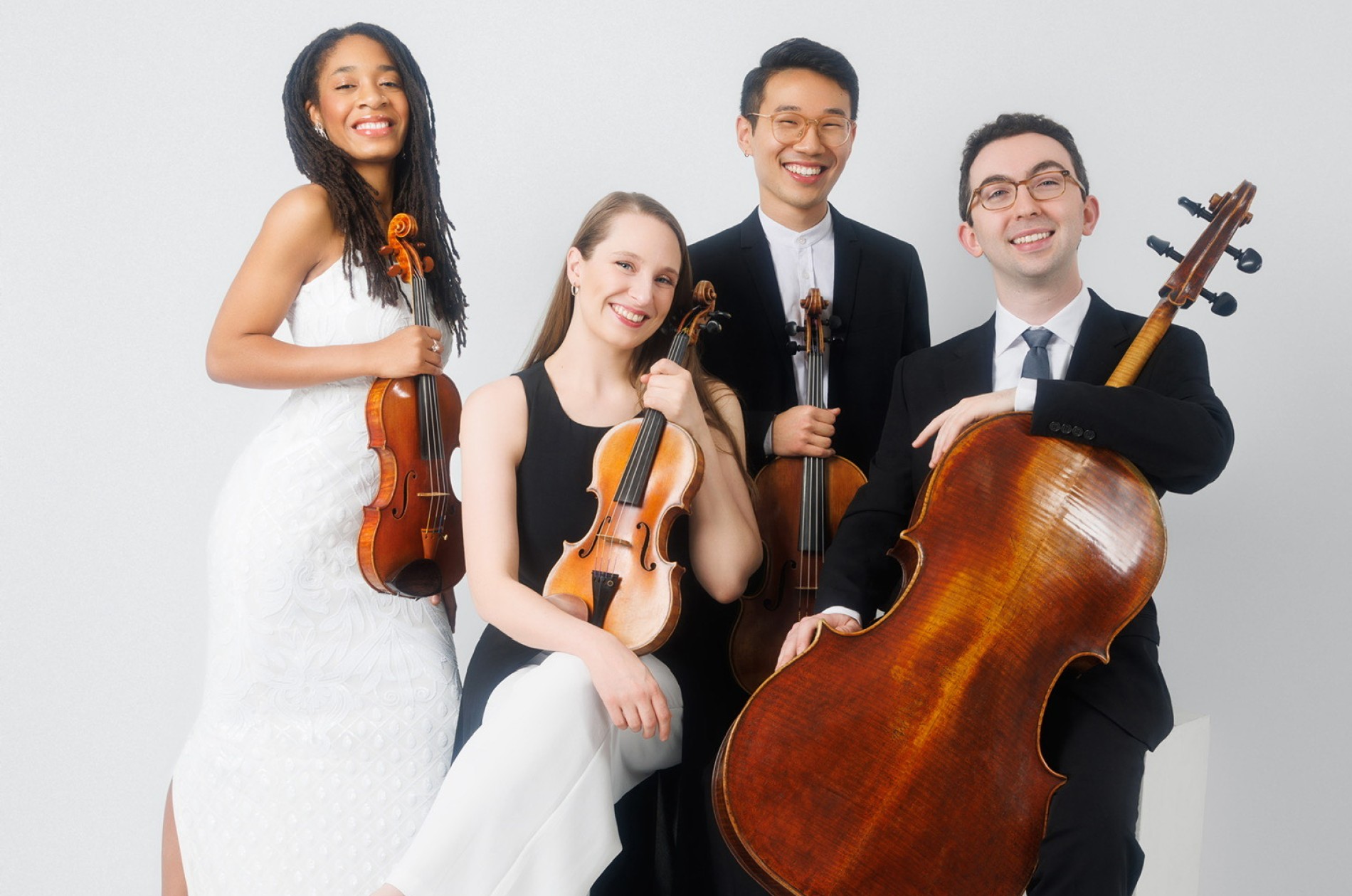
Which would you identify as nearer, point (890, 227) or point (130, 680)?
point (890, 227)

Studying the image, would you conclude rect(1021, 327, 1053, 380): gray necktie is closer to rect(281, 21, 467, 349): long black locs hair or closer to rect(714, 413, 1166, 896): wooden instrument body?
rect(714, 413, 1166, 896): wooden instrument body

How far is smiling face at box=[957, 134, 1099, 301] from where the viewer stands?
6.84ft

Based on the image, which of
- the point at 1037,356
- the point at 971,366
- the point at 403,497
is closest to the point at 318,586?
the point at 403,497

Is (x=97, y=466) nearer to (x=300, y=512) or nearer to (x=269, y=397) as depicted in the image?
(x=269, y=397)

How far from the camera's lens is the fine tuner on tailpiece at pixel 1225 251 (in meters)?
1.81

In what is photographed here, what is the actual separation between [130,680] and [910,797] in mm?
2470

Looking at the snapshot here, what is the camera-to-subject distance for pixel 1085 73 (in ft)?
9.62

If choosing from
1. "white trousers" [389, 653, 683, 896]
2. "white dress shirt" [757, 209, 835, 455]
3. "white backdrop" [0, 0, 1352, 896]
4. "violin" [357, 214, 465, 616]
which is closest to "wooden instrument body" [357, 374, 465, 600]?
"violin" [357, 214, 465, 616]

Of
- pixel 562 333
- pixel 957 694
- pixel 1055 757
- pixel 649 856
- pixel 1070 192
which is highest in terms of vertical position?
pixel 1070 192

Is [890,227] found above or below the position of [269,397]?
above

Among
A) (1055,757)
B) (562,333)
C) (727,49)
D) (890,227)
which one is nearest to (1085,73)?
(890,227)

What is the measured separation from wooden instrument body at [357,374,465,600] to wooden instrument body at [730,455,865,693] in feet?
1.83

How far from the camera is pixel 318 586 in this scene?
222cm

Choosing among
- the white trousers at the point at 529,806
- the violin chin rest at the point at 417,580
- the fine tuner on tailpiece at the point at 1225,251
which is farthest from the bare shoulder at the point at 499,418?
the fine tuner on tailpiece at the point at 1225,251
